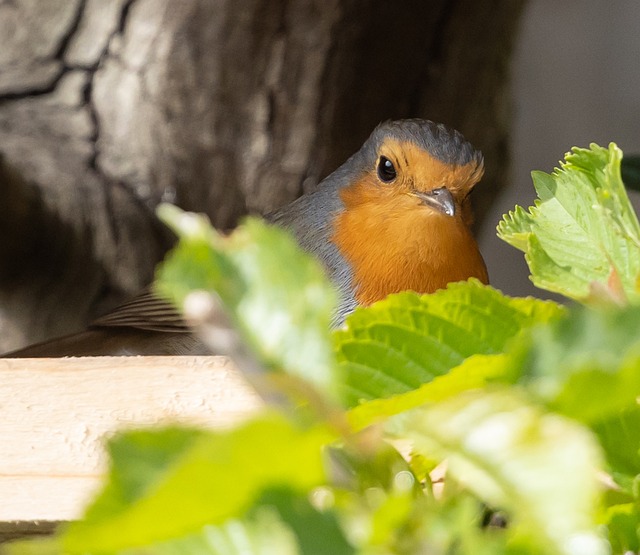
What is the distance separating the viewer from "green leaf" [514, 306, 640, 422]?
0.65ft

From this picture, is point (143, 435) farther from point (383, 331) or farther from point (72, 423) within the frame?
point (72, 423)

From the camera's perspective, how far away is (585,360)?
7.8 inches

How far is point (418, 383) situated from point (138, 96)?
140cm

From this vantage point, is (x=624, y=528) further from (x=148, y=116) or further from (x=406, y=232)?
(x=148, y=116)

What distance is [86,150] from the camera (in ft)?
5.40

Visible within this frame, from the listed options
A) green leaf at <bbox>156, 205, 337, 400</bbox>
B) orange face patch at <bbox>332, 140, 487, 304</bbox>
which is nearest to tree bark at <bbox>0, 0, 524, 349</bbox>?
orange face patch at <bbox>332, 140, 487, 304</bbox>

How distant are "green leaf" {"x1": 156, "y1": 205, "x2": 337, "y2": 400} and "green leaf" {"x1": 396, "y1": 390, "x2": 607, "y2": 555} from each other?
0.03 meters

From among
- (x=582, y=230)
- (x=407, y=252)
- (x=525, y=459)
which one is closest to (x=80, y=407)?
(x=582, y=230)

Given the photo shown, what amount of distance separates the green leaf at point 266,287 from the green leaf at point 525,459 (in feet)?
0.10

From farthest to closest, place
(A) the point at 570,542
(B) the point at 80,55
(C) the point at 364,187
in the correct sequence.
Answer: (B) the point at 80,55
(C) the point at 364,187
(A) the point at 570,542

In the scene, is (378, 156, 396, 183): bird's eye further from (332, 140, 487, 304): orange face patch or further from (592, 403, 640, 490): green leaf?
(592, 403, 640, 490): green leaf

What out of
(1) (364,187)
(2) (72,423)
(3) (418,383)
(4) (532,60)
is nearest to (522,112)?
(4) (532,60)

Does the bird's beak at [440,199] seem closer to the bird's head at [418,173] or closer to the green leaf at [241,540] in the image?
the bird's head at [418,173]

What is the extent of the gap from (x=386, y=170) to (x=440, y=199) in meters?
0.14
